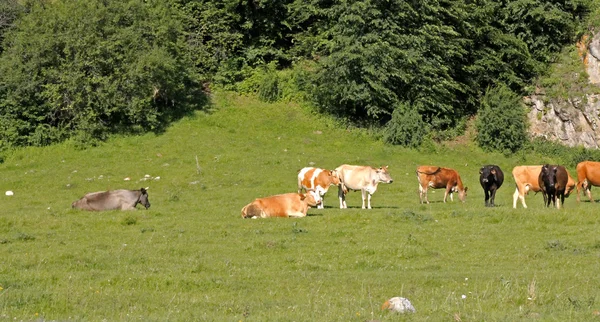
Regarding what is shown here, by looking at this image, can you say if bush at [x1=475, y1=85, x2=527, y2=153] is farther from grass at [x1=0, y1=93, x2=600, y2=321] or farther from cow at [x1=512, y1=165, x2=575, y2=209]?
cow at [x1=512, y1=165, x2=575, y2=209]

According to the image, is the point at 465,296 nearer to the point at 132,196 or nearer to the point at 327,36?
the point at 132,196

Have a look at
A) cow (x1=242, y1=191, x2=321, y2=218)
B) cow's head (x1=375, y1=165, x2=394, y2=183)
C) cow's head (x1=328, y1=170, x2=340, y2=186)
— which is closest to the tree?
cow's head (x1=328, y1=170, x2=340, y2=186)

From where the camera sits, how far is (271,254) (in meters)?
17.6

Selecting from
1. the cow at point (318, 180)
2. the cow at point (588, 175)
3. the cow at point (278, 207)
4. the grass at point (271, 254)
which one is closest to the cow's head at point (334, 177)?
the cow at point (318, 180)

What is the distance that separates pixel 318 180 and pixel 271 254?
959cm

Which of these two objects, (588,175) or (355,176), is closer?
(355,176)

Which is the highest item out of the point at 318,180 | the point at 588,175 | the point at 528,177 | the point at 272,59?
the point at 272,59

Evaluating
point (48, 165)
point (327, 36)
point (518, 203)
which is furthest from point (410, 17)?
point (48, 165)

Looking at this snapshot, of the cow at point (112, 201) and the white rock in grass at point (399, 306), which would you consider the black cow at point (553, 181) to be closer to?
the cow at point (112, 201)

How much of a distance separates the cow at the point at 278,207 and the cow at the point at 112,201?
495cm

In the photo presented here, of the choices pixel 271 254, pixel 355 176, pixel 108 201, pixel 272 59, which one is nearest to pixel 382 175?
pixel 355 176

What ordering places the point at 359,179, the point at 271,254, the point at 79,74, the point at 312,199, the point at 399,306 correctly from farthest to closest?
the point at 79,74 < the point at 359,179 < the point at 312,199 < the point at 271,254 < the point at 399,306

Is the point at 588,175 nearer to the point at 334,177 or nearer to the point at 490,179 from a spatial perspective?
the point at 490,179

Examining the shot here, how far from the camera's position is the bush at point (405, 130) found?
41125 millimetres
